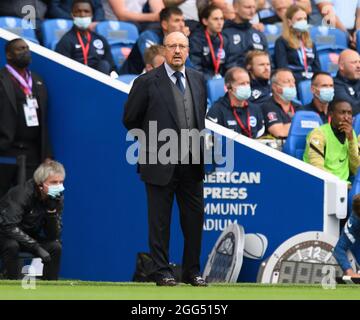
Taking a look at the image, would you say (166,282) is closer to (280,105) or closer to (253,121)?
(253,121)

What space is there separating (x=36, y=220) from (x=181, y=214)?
7.15 ft

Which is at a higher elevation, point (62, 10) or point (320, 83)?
point (62, 10)

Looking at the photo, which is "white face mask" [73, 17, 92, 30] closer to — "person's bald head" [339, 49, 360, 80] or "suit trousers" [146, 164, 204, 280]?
"person's bald head" [339, 49, 360, 80]

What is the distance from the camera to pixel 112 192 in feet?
46.6

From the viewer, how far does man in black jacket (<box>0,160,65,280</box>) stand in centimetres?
1273

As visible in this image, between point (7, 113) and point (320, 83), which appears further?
point (320, 83)

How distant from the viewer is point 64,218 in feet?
46.6

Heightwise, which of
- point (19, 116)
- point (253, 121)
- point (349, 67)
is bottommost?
point (19, 116)

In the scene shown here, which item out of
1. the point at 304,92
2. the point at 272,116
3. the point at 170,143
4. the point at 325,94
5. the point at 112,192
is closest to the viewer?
the point at 170,143

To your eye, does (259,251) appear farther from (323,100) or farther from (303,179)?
(323,100)

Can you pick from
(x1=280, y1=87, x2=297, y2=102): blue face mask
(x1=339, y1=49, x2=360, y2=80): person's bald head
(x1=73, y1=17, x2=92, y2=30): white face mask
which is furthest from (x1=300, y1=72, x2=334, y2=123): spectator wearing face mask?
(x1=73, y1=17, x2=92, y2=30): white face mask

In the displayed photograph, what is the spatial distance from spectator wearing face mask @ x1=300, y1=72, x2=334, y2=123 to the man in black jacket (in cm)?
378

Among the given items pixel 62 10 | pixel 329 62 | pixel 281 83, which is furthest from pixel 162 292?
pixel 329 62
